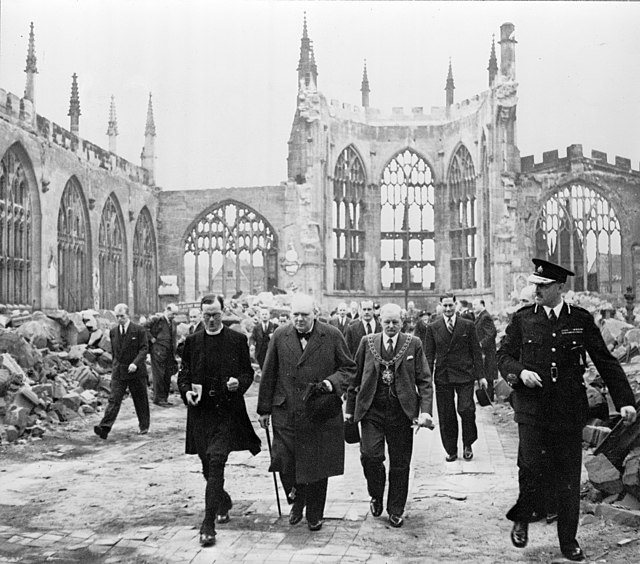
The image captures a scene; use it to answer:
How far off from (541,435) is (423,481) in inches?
114

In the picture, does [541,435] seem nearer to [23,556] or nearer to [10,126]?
[23,556]

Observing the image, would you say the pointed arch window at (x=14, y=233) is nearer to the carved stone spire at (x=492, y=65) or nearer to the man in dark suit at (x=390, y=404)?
the man in dark suit at (x=390, y=404)

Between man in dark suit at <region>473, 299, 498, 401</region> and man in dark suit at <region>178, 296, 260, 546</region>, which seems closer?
man in dark suit at <region>178, 296, 260, 546</region>

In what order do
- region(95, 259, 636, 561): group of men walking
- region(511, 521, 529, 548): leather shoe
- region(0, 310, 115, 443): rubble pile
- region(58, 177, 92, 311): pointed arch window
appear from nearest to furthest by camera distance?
region(95, 259, 636, 561): group of men walking
region(511, 521, 529, 548): leather shoe
region(0, 310, 115, 443): rubble pile
region(58, 177, 92, 311): pointed arch window

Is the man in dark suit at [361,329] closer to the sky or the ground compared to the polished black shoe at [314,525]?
closer to the sky

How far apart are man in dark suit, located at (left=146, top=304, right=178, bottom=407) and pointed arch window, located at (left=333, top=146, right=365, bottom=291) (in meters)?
22.4

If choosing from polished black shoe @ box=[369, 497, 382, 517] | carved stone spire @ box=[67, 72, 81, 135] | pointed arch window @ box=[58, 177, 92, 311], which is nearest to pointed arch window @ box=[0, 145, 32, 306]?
pointed arch window @ box=[58, 177, 92, 311]

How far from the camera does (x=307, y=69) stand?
34.6 meters

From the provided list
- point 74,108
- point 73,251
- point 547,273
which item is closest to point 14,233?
point 73,251

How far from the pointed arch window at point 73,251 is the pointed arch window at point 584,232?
719 inches

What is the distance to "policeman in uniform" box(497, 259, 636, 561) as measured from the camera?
5070mm

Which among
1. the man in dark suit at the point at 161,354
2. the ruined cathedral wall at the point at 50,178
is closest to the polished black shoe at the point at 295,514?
the man in dark suit at the point at 161,354

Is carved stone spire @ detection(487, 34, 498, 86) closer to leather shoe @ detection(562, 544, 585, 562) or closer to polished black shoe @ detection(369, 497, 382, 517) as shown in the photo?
polished black shoe @ detection(369, 497, 382, 517)

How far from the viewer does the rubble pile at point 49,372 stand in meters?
11.1
